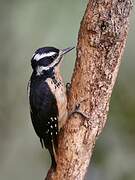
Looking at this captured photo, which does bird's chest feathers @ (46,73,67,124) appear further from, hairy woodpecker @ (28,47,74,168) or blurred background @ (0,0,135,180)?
blurred background @ (0,0,135,180)

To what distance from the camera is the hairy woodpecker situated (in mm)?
3471

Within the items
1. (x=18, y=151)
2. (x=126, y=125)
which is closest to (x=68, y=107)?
(x=126, y=125)

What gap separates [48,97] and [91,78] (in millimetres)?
381

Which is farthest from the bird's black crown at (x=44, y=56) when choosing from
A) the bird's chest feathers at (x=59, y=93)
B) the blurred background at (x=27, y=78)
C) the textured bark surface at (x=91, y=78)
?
the blurred background at (x=27, y=78)

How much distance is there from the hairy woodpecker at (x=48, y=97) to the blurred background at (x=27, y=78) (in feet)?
5.88

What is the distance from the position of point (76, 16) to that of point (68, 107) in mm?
2127

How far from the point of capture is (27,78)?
5609mm

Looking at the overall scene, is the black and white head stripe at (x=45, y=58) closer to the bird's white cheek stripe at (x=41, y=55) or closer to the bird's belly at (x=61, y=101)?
the bird's white cheek stripe at (x=41, y=55)

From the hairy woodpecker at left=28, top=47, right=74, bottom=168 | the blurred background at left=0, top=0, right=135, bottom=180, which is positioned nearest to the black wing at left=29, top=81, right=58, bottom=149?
the hairy woodpecker at left=28, top=47, right=74, bottom=168

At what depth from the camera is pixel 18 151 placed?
18.9 ft

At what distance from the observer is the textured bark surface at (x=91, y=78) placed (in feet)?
10.1

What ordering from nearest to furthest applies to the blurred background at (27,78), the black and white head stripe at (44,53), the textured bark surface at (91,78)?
the textured bark surface at (91,78), the black and white head stripe at (44,53), the blurred background at (27,78)

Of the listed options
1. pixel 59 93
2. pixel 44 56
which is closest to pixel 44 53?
pixel 44 56

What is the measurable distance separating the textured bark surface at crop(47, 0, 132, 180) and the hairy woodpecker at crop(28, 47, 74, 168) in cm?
5
